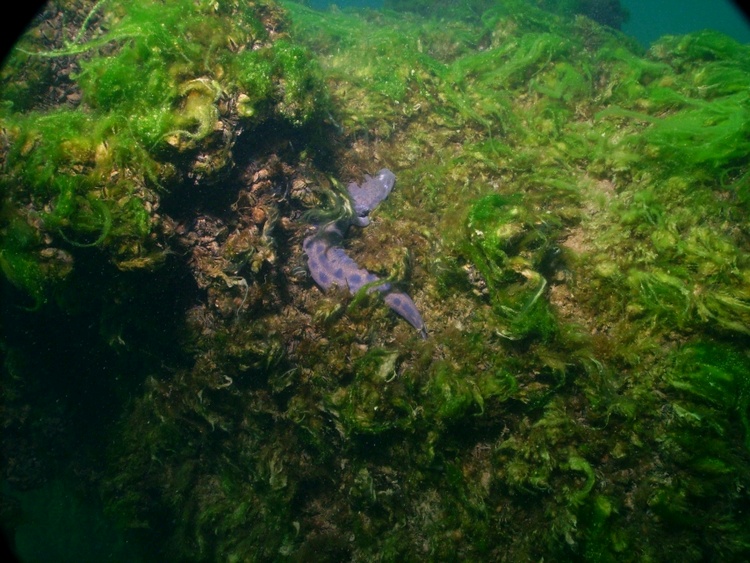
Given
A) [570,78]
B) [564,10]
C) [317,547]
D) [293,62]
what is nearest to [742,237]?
[570,78]

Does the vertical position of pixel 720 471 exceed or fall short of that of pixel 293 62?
it falls short

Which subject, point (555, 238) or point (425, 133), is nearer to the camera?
point (555, 238)

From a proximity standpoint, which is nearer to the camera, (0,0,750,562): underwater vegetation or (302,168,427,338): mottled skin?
(0,0,750,562): underwater vegetation

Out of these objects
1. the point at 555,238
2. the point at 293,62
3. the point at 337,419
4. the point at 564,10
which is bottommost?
the point at 337,419

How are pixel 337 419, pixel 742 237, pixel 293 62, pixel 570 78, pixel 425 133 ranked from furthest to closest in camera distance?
pixel 425 133
pixel 570 78
pixel 293 62
pixel 337 419
pixel 742 237

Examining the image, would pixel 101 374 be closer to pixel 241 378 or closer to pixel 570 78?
pixel 241 378
